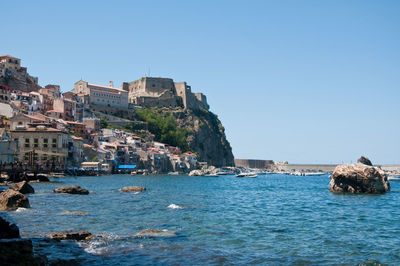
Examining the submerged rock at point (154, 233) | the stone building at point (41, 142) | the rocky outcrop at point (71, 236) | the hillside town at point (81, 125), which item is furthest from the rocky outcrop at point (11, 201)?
the stone building at point (41, 142)

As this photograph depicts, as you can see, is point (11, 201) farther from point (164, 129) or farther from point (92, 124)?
point (164, 129)

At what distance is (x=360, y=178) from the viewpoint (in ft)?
135

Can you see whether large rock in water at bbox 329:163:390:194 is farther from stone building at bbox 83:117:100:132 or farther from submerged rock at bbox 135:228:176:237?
stone building at bbox 83:117:100:132

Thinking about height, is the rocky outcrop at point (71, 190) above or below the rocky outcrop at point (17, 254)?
below

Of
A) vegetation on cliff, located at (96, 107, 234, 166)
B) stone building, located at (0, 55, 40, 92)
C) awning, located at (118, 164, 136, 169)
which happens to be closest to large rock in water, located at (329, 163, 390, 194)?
awning, located at (118, 164, 136, 169)

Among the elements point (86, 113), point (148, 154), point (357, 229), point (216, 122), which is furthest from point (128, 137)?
point (357, 229)

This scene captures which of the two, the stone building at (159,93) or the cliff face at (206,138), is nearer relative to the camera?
the cliff face at (206,138)

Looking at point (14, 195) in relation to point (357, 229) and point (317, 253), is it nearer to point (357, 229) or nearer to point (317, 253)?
point (317, 253)

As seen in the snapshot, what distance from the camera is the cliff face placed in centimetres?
15512

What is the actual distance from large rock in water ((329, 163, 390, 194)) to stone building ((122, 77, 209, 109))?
4836 inches

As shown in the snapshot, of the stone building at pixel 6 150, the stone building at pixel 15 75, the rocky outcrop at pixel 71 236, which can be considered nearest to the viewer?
the rocky outcrop at pixel 71 236

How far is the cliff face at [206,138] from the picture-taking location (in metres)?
155

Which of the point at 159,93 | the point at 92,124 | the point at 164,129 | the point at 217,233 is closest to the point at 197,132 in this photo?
the point at 164,129

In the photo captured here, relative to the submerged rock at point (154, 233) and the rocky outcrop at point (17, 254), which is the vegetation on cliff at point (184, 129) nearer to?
the submerged rock at point (154, 233)
